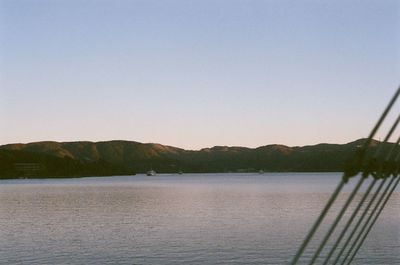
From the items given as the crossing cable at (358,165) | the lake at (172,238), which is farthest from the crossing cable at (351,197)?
the lake at (172,238)

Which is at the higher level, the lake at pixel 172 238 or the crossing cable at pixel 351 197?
the crossing cable at pixel 351 197

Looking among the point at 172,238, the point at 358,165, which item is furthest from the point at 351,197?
the point at 172,238

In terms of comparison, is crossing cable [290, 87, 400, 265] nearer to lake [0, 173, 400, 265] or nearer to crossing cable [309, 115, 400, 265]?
crossing cable [309, 115, 400, 265]

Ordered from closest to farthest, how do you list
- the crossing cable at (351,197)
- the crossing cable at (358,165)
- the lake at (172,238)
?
the crossing cable at (358,165)
the crossing cable at (351,197)
the lake at (172,238)

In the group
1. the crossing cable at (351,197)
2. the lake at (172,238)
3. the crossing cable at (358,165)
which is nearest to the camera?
the crossing cable at (358,165)

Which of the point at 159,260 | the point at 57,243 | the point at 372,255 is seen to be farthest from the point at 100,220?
the point at 372,255

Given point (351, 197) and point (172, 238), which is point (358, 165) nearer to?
point (351, 197)

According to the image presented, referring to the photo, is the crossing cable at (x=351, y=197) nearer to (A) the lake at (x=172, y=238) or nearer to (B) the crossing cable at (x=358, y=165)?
(B) the crossing cable at (x=358, y=165)

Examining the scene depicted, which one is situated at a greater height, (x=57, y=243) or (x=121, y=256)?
(x=121, y=256)

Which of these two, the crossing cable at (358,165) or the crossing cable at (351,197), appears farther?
the crossing cable at (351,197)

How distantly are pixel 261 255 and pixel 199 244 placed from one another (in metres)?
9.68

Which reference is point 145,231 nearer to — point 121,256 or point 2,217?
point 121,256

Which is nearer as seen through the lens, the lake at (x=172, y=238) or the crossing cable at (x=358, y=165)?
the crossing cable at (x=358, y=165)

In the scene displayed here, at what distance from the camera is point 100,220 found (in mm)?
95500
